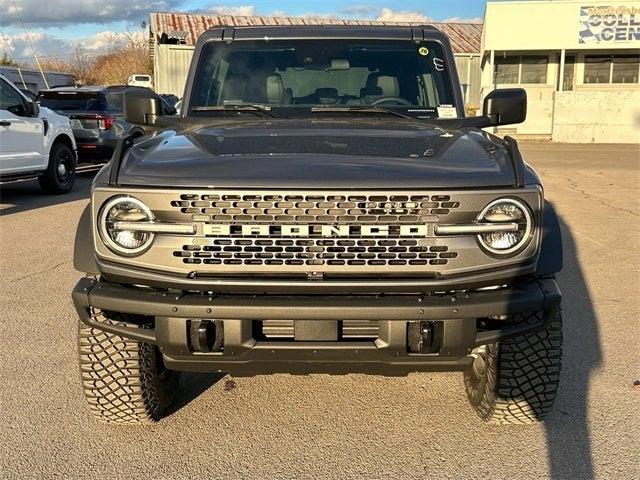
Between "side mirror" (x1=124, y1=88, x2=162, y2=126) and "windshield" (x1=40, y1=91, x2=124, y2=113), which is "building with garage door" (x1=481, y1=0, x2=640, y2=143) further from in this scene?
"side mirror" (x1=124, y1=88, x2=162, y2=126)

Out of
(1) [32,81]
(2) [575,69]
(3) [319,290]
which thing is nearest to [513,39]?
(2) [575,69]

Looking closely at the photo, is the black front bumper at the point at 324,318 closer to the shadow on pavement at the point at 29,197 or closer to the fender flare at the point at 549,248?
the fender flare at the point at 549,248

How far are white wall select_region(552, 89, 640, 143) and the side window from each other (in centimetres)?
1910

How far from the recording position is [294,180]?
2600mm

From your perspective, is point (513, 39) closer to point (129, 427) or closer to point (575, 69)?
point (575, 69)

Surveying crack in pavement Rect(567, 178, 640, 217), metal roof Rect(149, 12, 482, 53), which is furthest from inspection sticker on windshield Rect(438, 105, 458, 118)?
metal roof Rect(149, 12, 482, 53)

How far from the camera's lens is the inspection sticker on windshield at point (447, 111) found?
400 centimetres

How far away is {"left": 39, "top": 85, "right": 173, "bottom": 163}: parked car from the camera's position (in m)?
13.1

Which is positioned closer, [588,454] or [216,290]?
[216,290]

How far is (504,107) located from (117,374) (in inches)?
99.5

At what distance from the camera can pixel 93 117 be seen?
13125 mm

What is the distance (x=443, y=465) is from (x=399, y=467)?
0.20m

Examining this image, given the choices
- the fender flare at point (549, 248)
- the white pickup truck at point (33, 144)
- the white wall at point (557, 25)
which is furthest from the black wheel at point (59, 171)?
the white wall at point (557, 25)

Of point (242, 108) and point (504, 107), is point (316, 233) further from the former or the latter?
point (504, 107)
